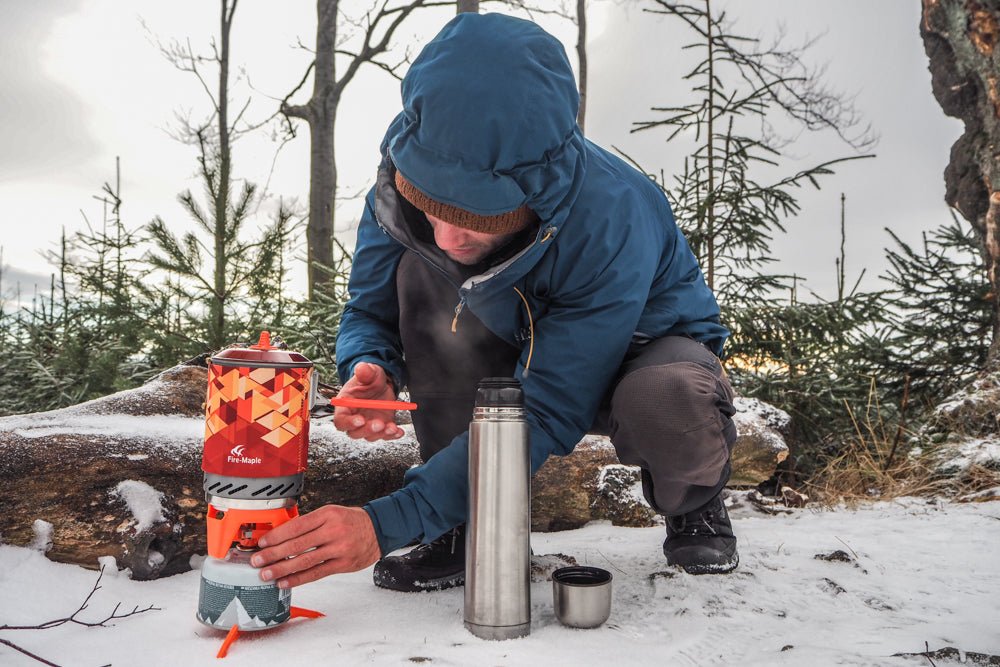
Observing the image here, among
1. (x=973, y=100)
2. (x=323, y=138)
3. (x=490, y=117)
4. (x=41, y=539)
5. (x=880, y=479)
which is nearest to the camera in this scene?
(x=490, y=117)

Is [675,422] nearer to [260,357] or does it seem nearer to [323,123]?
[260,357]

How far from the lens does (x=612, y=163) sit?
1871 mm

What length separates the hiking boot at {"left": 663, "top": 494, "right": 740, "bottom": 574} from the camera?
1.92 meters

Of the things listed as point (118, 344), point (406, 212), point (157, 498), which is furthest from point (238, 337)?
point (406, 212)

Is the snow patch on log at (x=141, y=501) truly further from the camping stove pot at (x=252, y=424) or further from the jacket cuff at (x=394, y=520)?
the jacket cuff at (x=394, y=520)

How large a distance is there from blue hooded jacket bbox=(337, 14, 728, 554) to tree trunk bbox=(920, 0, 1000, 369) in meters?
3.21

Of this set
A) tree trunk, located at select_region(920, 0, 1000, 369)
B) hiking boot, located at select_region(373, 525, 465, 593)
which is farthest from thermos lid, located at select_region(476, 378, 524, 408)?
tree trunk, located at select_region(920, 0, 1000, 369)

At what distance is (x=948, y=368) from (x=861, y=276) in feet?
2.93

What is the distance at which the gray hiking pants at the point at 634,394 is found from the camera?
5.61ft

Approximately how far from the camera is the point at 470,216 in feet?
4.83

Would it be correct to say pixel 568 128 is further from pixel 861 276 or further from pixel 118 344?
pixel 118 344

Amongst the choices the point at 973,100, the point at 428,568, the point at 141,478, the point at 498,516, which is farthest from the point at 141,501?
the point at 973,100

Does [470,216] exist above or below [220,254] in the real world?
below

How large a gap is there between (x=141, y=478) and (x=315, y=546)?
890 millimetres
